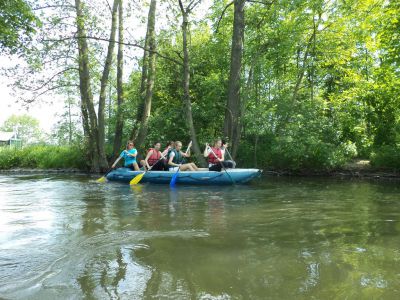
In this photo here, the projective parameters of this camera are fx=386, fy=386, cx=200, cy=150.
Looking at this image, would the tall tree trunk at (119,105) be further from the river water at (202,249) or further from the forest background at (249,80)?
the river water at (202,249)

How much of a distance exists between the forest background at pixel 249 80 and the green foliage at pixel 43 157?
10 centimetres

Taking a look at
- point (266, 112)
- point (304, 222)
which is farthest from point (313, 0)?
point (304, 222)

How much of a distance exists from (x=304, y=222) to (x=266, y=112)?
970cm

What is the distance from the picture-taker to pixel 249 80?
1495 cm

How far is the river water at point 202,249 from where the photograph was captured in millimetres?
3066

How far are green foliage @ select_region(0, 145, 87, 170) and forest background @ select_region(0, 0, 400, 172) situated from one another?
0.10m

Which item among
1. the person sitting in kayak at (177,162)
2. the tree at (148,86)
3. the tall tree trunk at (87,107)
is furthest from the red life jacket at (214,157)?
the tall tree trunk at (87,107)

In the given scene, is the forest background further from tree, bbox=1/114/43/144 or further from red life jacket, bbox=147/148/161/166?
tree, bbox=1/114/43/144

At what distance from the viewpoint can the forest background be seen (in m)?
13.7

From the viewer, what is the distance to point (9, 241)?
4.72m

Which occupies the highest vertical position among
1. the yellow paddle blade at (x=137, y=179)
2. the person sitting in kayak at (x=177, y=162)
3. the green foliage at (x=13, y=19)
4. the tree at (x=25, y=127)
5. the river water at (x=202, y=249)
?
the tree at (x=25, y=127)

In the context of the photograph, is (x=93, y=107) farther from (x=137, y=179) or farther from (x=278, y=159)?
(x=278, y=159)

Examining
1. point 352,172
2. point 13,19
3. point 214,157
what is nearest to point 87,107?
point 214,157

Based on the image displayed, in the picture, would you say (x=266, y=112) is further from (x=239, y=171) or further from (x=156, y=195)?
(x=156, y=195)
